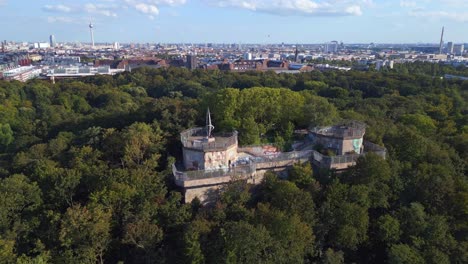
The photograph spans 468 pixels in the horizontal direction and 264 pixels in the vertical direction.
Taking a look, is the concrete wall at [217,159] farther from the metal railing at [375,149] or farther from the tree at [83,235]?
the metal railing at [375,149]

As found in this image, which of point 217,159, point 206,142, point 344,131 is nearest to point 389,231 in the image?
point 344,131

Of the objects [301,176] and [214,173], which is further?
[301,176]

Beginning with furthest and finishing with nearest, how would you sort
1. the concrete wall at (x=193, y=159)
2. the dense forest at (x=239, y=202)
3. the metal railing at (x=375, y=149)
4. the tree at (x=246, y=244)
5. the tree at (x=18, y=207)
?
the metal railing at (x=375, y=149) < the concrete wall at (x=193, y=159) < the tree at (x=18, y=207) < the dense forest at (x=239, y=202) < the tree at (x=246, y=244)

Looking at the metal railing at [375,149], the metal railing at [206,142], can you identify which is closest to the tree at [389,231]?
the metal railing at [375,149]

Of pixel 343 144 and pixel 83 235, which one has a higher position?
pixel 343 144

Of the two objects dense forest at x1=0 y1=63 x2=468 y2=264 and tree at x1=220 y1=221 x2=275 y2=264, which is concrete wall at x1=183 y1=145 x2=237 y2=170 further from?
tree at x1=220 y1=221 x2=275 y2=264

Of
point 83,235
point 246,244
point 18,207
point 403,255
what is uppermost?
point 18,207

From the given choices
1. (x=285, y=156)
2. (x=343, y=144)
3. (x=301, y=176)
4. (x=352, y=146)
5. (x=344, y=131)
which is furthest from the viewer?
(x=344, y=131)

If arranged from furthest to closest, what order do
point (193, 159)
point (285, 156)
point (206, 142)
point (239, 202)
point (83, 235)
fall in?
point (285, 156)
point (206, 142)
point (193, 159)
point (239, 202)
point (83, 235)

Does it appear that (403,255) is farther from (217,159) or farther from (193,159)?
(193,159)

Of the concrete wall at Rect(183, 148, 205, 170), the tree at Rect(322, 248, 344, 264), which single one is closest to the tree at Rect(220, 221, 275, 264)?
the tree at Rect(322, 248, 344, 264)

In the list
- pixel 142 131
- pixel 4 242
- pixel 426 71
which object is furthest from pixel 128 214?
pixel 426 71

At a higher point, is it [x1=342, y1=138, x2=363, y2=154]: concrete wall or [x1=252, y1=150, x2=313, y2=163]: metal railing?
[x1=342, y1=138, x2=363, y2=154]: concrete wall
